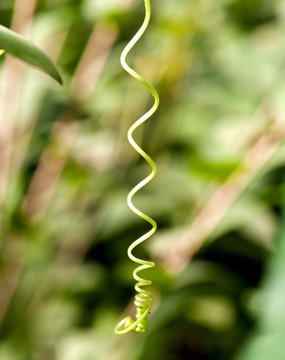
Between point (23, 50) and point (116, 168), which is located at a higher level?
point (23, 50)

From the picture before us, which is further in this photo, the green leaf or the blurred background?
the blurred background

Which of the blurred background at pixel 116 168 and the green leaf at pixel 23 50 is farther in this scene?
the blurred background at pixel 116 168

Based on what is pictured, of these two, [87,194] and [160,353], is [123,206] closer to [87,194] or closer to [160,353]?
[87,194]

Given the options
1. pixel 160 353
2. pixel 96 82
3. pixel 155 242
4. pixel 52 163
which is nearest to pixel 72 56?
pixel 96 82

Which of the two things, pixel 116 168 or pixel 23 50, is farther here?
pixel 116 168

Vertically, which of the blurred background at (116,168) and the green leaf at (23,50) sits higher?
the green leaf at (23,50)
